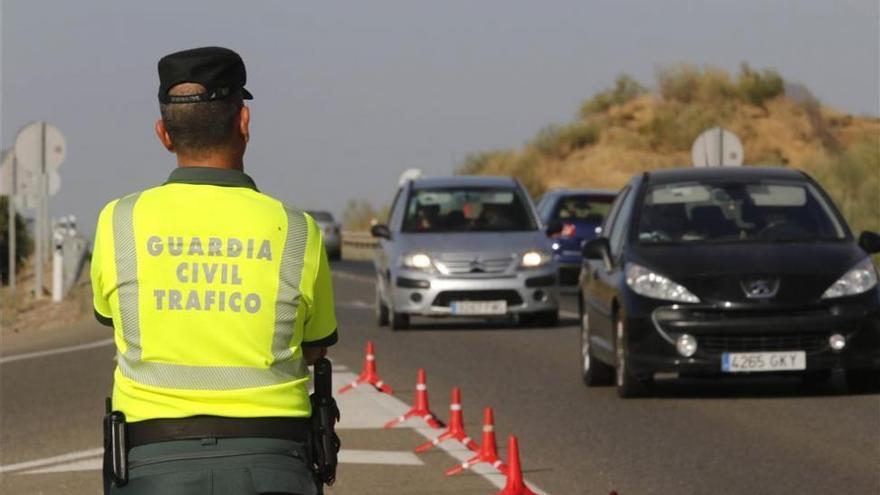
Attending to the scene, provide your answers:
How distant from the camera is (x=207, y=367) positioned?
4840 mm

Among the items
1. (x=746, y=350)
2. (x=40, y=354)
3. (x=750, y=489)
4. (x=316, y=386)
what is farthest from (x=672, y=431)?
(x=40, y=354)

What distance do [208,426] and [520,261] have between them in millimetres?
19476

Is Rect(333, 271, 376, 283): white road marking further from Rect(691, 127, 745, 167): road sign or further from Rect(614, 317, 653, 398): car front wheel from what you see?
Rect(614, 317, 653, 398): car front wheel

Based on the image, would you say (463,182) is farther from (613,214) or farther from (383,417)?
(383,417)

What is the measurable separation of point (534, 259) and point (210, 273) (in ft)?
64.0

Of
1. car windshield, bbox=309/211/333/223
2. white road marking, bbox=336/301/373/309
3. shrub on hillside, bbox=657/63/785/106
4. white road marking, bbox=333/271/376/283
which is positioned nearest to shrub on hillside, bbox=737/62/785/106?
shrub on hillside, bbox=657/63/785/106

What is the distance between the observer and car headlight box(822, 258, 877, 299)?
607 inches

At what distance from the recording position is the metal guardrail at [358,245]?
7400cm

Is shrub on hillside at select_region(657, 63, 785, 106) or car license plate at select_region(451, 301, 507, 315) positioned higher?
car license plate at select_region(451, 301, 507, 315)

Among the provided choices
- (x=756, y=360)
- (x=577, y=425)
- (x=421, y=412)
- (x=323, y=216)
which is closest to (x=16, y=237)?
(x=323, y=216)

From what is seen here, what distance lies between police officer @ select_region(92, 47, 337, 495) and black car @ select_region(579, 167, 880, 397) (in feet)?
33.9

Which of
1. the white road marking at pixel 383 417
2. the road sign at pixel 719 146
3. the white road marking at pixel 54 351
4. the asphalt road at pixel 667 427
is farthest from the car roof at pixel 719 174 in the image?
the road sign at pixel 719 146

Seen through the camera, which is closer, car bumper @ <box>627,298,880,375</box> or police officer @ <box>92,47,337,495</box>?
police officer @ <box>92,47,337,495</box>

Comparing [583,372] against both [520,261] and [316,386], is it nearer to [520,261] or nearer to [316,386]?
[520,261]
